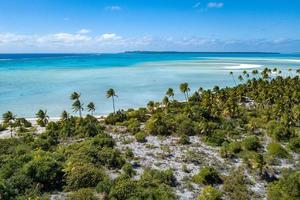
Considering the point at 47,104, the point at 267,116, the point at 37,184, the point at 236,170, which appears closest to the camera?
the point at 37,184

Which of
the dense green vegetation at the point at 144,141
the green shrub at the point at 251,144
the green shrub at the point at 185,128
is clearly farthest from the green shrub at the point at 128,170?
the green shrub at the point at 251,144

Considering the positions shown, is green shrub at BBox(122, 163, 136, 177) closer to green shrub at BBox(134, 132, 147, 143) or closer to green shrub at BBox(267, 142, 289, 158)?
green shrub at BBox(134, 132, 147, 143)

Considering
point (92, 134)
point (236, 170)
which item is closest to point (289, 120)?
point (236, 170)

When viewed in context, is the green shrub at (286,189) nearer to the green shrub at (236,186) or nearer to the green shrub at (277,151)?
the green shrub at (236,186)

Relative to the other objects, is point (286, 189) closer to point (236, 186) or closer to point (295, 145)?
point (236, 186)

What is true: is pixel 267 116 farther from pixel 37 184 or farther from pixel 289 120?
pixel 37 184
